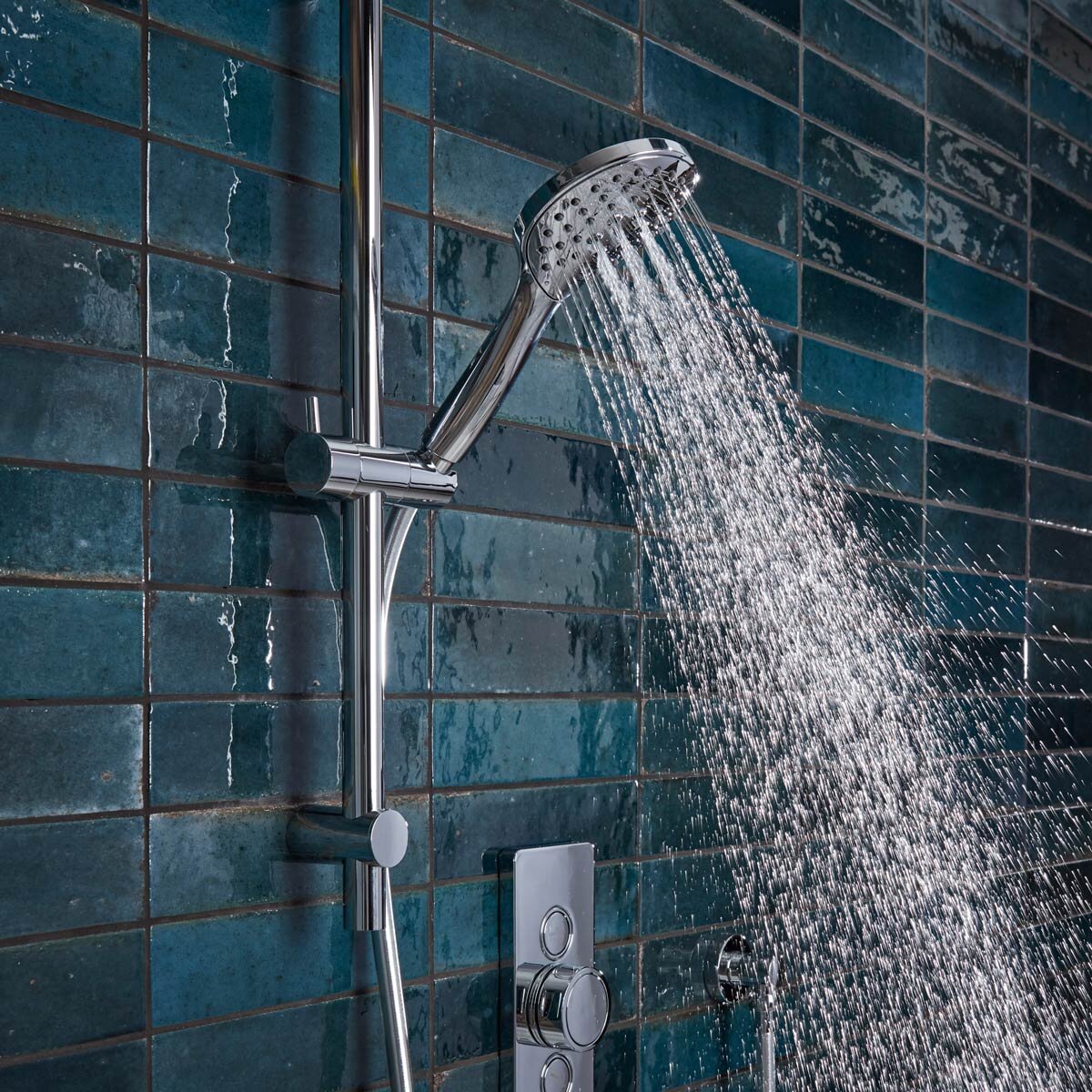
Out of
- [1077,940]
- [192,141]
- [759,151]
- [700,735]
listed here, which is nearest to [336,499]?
[192,141]

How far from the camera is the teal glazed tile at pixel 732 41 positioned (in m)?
1.32

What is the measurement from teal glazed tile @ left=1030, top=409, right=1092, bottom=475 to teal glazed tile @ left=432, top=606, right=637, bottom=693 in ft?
2.92

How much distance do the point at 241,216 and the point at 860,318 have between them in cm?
85

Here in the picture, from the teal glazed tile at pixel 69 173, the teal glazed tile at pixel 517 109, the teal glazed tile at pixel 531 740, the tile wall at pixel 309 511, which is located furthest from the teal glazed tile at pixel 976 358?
the teal glazed tile at pixel 69 173

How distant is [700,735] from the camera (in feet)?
4.33

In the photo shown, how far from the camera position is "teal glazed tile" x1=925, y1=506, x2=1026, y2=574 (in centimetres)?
165

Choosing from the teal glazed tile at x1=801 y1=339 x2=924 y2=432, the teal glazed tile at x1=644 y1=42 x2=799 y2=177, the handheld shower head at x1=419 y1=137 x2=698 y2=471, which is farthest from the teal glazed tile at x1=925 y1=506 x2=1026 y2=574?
the handheld shower head at x1=419 y1=137 x2=698 y2=471

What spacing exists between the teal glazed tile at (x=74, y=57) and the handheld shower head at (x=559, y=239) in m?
0.29

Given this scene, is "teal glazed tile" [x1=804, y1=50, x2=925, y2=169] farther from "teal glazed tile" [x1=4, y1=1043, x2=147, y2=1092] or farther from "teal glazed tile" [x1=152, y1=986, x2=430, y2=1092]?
"teal glazed tile" [x1=4, y1=1043, x2=147, y2=1092]

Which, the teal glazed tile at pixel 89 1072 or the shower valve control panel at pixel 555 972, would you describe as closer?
the teal glazed tile at pixel 89 1072

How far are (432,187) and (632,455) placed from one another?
0.33m

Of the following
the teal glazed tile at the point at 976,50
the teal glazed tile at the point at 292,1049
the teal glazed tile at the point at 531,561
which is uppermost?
the teal glazed tile at the point at 976,50

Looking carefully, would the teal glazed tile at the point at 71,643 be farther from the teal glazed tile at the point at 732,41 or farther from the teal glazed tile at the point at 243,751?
the teal glazed tile at the point at 732,41

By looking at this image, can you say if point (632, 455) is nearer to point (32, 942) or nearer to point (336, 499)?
point (336, 499)
